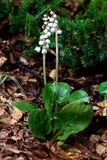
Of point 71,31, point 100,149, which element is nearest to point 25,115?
point 100,149

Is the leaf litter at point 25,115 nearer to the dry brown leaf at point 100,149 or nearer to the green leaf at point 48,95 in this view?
the dry brown leaf at point 100,149

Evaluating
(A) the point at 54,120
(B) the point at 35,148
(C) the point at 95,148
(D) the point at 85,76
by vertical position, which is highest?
(D) the point at 85,76

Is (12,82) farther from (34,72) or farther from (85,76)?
(85,76)

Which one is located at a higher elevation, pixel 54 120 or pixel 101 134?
pixel 54 120

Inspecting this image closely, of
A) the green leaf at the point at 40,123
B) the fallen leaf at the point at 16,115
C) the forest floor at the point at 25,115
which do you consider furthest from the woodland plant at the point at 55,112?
the fallen leaf at the point at 16,115

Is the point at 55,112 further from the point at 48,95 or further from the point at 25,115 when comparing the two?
the point at 25,115

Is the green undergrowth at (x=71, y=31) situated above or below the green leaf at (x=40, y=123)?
above

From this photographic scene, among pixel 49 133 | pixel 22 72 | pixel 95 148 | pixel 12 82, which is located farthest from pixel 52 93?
pixel 22 72

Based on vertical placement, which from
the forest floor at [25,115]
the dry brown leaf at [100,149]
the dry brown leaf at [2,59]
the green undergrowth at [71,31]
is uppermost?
the green undergrowth at [71,31]
